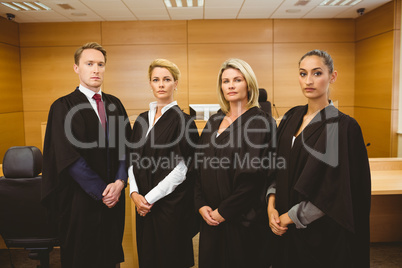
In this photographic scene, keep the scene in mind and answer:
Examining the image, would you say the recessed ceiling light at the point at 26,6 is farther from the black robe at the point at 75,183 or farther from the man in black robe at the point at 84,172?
the black robe at the point at 75,183

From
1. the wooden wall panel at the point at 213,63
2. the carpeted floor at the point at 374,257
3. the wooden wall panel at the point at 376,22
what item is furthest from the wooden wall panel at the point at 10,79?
the wooden wall panel at the point at 376,22

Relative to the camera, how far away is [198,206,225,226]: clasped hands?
1651 mm

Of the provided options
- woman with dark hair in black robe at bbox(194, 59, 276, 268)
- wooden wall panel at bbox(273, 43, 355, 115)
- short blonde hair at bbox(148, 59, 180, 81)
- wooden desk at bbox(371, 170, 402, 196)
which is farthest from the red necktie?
wooden wall panel at bbox(273, 43, 355, 115)

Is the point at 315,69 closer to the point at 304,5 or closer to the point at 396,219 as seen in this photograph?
the point at 396,219

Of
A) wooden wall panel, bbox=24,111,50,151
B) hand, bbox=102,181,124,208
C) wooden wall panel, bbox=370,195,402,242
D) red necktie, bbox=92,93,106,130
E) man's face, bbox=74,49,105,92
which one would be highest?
man's face, bbox=74,49,105,92

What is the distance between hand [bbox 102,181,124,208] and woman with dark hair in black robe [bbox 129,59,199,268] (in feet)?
0.29

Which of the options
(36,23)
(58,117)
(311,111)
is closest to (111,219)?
(58,117)

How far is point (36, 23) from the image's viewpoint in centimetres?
621

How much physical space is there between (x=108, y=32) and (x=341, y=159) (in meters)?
5.85

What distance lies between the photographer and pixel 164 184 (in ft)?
5.81

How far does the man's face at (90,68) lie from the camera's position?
181cm

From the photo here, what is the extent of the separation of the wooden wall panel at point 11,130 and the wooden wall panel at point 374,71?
7027mm

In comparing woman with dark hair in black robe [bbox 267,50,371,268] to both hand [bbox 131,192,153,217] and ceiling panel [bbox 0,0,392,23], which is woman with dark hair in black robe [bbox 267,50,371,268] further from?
ceiling panel [bbox 0,0,392,23]

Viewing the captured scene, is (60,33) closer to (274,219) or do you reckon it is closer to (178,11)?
(178,11)
